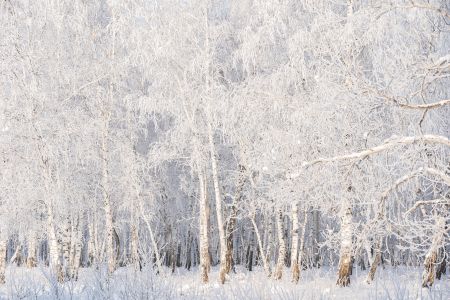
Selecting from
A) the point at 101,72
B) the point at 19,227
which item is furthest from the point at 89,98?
the point at 19,227

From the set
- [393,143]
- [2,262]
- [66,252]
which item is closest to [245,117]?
[393,143]

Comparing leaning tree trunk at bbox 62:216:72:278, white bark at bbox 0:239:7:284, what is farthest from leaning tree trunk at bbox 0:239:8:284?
leaning tree trunk at bbox 62:216:72:278

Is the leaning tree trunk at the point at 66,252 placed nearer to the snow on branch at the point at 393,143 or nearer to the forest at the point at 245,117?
the forest at the point at 245,117

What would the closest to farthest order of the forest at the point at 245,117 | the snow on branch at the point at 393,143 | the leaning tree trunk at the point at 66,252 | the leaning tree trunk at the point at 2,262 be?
1. the snow on branch at the point at 393,143
2. the forest at the point at 245,117
3. the leaning tree trunk at the point at 66,252
4. the leaning tree trunk at the point at 2,262

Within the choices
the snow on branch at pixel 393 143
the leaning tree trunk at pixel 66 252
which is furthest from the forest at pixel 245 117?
the leaning tree trunk at pixel 66 252

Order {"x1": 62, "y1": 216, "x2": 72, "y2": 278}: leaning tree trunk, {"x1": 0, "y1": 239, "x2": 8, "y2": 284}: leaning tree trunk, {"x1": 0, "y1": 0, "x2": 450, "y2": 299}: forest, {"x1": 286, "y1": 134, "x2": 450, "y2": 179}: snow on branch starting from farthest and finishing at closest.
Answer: {"x1": 0, "y1": 239, "x2": 8, "y2": 284}: leaning tree trunk, {"x1": 62, "y1": 216, "x2": 72, "y2": 278}: leaning tree trunk, {"x1": 0, "y1": 0, "x2": 450, "y2": 299}: forest, {"x1": 286, "y1": 134, "x2": 450, "y2": 179}: snow on branch

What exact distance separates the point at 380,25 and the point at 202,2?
777 centimetres

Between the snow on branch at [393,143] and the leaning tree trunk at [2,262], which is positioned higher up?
the snow on branch at [393,143]

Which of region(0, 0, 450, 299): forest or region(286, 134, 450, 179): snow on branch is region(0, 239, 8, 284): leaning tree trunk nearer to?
region(0, 0, 450, 299): forest

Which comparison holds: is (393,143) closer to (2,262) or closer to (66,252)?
(66,252)

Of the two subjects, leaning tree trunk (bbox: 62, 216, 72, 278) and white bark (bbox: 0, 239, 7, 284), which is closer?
leaning tree trunk (bbox: 62, 216, 72, 278)

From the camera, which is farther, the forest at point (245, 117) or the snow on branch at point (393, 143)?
the forest at point (245, 117)

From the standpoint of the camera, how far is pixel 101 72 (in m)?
15.3

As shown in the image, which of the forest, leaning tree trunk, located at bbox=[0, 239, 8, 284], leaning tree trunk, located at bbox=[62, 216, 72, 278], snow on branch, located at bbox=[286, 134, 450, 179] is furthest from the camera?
leaning tree trunk, located at bbox=[0, 239, 8, 284]
